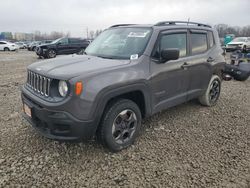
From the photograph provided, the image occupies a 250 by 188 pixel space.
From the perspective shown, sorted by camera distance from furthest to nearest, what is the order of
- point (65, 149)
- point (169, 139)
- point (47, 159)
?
point (169, 139) < point (65, 149) < point (47, 159)

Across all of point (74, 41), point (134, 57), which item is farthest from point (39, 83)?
point (74, 41)

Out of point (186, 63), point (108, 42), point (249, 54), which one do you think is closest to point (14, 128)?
point (108, 42)

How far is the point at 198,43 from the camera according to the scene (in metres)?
4.29

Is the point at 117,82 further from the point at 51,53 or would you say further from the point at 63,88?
the point at 51,53

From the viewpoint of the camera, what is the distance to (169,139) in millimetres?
→ 3443

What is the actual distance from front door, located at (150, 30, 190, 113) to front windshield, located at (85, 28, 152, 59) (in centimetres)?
26

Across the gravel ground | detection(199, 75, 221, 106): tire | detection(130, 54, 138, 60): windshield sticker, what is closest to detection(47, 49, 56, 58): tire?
the gravel ground

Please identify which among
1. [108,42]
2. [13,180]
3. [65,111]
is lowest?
[13,180]

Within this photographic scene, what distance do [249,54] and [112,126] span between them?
9.52 meters

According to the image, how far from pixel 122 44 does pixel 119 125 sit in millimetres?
1363

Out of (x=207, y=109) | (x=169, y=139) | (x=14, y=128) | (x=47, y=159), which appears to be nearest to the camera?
(x=47, y=159)

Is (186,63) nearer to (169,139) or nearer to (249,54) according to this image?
(169,139)

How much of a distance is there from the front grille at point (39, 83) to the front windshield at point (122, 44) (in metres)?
1.08

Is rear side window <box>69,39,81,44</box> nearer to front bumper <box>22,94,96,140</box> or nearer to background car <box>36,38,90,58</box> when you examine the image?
background car <box>36,38,90,58</box>
